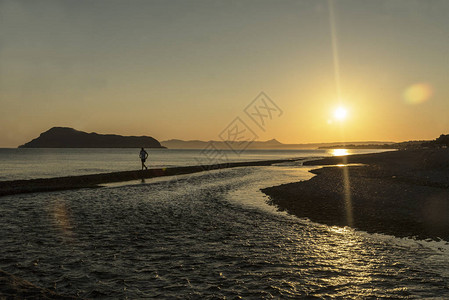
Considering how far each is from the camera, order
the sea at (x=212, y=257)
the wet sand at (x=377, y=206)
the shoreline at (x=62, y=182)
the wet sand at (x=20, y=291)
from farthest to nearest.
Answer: the shoreline at (x=62, y=182) < the wet sand at (x=377, y=206) < the sea at (x=212, y=257) < the wet sand at (x=20, y=291)

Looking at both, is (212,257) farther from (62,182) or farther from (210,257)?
(62,182)

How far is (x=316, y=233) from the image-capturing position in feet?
52.0

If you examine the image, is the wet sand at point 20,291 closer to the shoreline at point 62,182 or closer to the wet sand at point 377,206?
the wet sand at point 377,206

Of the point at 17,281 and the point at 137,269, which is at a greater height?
the point at 17,281

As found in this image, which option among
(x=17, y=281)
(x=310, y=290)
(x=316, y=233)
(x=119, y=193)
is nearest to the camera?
(x=17, y=281)

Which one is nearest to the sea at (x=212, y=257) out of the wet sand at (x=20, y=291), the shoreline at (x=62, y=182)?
the wet sand at (x=20, y=291)

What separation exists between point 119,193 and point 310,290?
25.7 m

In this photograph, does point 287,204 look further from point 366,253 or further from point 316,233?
point 366,253

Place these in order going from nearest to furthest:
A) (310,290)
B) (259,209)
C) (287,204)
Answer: (310,290) < (259,209) < (287,204)

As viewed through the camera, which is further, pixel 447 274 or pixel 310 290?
pixel 447 274

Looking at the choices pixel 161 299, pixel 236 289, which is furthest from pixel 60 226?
pixel 236 289

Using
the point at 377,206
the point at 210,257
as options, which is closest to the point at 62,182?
the point at 210,257

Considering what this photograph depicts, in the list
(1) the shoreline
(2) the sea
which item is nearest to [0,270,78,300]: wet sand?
(2) the sea

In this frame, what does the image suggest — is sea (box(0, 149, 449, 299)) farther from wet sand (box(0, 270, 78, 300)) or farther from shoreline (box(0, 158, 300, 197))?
shoreline (box(0, 158, 300, 197))
